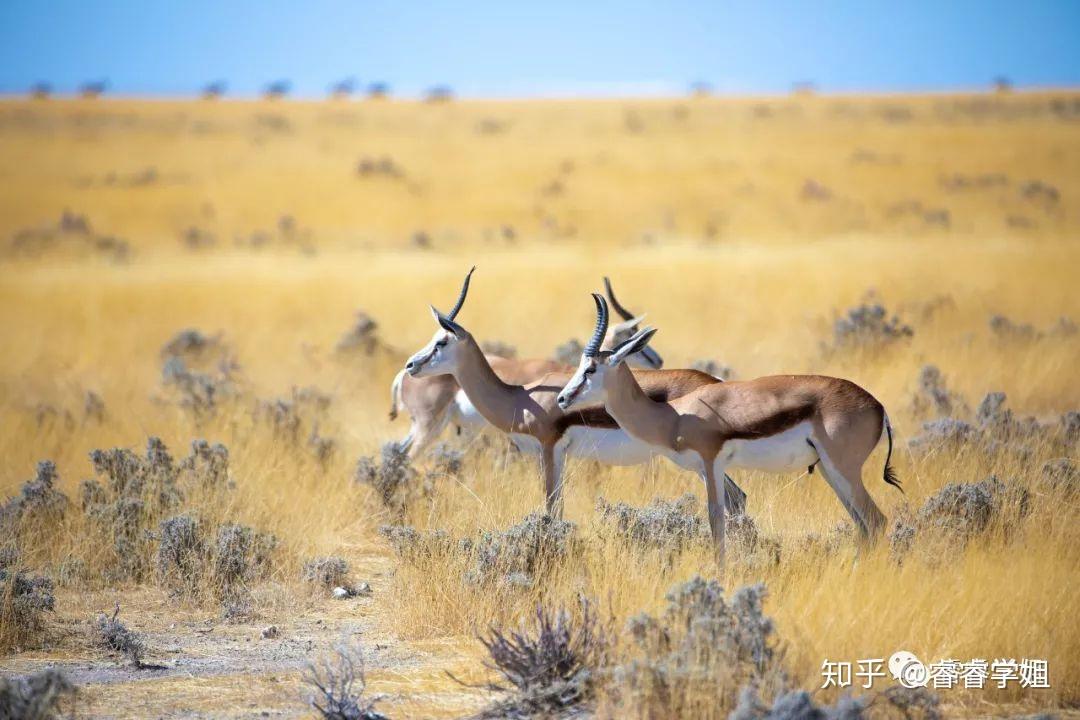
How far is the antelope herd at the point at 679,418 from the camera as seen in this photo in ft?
24.1

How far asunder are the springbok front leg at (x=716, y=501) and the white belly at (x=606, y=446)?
761 mm

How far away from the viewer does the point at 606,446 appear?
8500mm

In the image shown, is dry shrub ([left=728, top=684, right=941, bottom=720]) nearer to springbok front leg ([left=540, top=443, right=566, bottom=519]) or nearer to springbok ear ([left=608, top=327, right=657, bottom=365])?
Result: springbok ear ([left=608, top=327, right=657, bottom=365])

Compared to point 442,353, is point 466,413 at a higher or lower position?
lower

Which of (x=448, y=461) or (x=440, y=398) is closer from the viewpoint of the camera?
(x=448, y=461)

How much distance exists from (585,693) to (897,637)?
1667 mm

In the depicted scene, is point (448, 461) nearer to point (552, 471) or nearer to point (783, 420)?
point (552, 471)

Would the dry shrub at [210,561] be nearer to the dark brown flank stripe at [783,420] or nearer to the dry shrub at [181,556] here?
the dry shrub at [181,556]

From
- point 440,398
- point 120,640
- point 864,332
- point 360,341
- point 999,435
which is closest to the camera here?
point 120,640

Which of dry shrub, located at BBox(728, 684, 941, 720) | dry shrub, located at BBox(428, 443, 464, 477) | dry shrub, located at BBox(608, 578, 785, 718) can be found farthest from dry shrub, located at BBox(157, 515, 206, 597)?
dry shrub, located at BBox(728, 684, 941, 720)

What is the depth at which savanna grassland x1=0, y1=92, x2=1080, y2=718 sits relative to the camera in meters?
6.18

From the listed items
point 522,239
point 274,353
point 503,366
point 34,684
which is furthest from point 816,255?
point 34,684

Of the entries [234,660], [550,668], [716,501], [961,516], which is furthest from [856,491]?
[234,660]

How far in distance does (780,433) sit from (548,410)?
2094 millimetres
